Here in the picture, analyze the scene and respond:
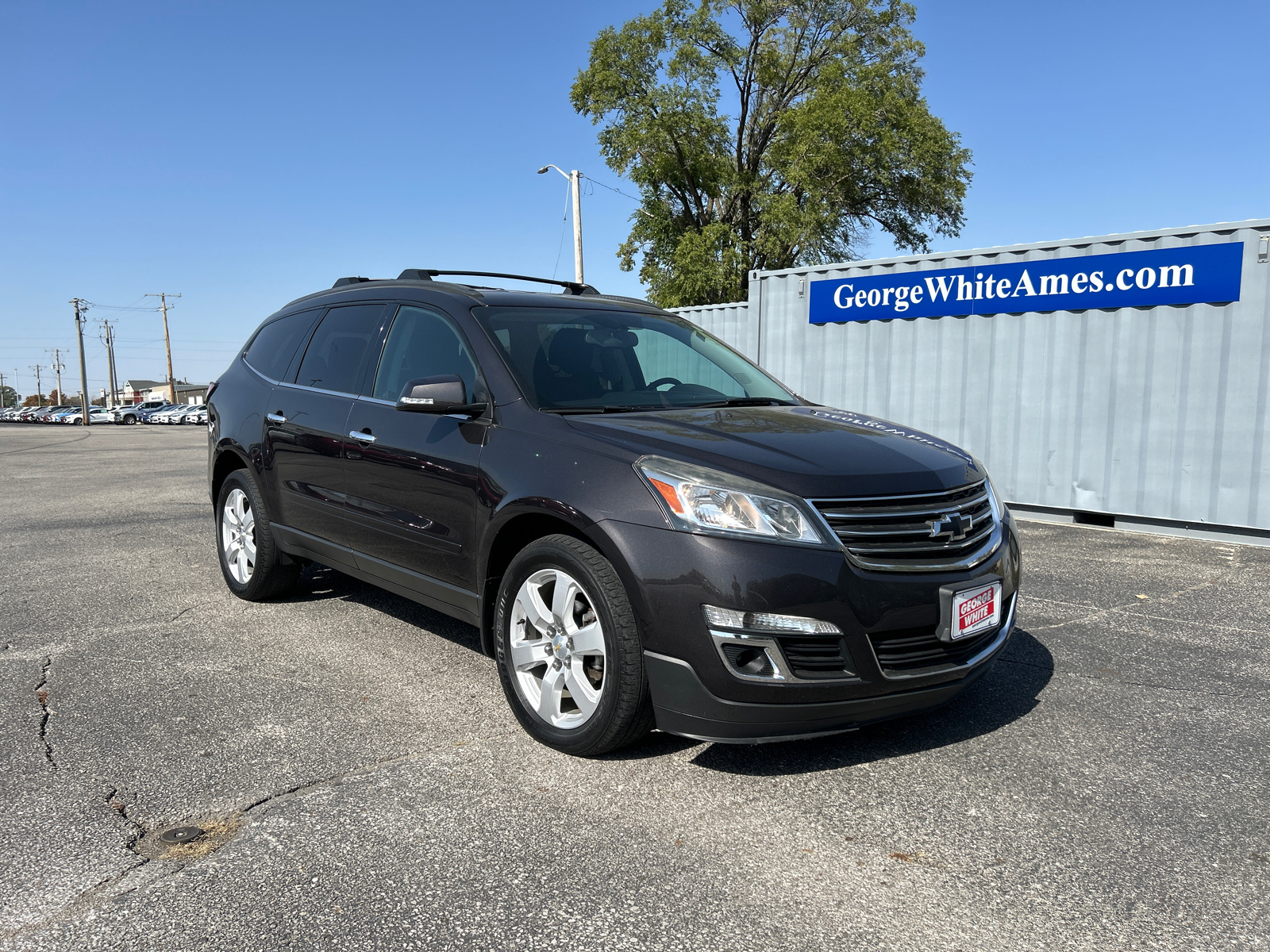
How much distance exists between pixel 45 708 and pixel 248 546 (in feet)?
6.03

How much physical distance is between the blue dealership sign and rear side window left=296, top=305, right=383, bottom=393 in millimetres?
7034

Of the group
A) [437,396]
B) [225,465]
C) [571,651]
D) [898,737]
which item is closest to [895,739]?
[898,737]

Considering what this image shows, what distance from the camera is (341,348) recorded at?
4.95 meters

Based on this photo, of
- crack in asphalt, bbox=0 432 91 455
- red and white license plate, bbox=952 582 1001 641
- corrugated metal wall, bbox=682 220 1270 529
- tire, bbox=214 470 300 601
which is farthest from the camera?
crack in asphalt, bbox=0 432 91 455

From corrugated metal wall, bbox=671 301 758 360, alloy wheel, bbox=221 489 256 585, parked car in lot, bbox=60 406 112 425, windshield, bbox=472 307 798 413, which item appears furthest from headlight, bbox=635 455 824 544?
parked car in lot, bbox=60 406 112 425

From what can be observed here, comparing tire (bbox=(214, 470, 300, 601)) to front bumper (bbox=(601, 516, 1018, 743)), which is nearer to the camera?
front bumper (bbox=(601, 516, 1018, 743))

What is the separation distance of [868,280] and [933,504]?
7.97m

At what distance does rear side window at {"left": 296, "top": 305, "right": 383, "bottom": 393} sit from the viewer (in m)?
4.76

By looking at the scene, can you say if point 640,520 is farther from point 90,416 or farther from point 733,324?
point 90,416

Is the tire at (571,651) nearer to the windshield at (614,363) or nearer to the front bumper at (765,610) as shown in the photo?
the front bumper at (765,610)

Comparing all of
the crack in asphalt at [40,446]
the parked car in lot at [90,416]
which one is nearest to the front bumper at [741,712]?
the crack in asphalt at [40,446]

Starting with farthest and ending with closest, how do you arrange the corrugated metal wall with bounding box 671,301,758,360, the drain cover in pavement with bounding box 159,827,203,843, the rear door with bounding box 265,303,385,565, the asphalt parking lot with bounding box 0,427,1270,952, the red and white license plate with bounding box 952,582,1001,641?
the corrugated metal wall with bounding box 671,301,758,360 < the rear door with bounding box 265,303,385,565 < the red and white license plate with bounding box 952,582,1001,641 < the drain cover in pavement with bounding box 159,827,203,843 < the asphalt parking lot with bounding box 0,427,1270,952

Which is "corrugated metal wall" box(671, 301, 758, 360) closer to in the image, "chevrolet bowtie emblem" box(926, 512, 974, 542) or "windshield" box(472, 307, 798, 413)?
"windshield" box(472, 307, 798, 413)

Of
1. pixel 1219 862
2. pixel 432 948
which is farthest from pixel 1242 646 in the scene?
pixel 432 948
